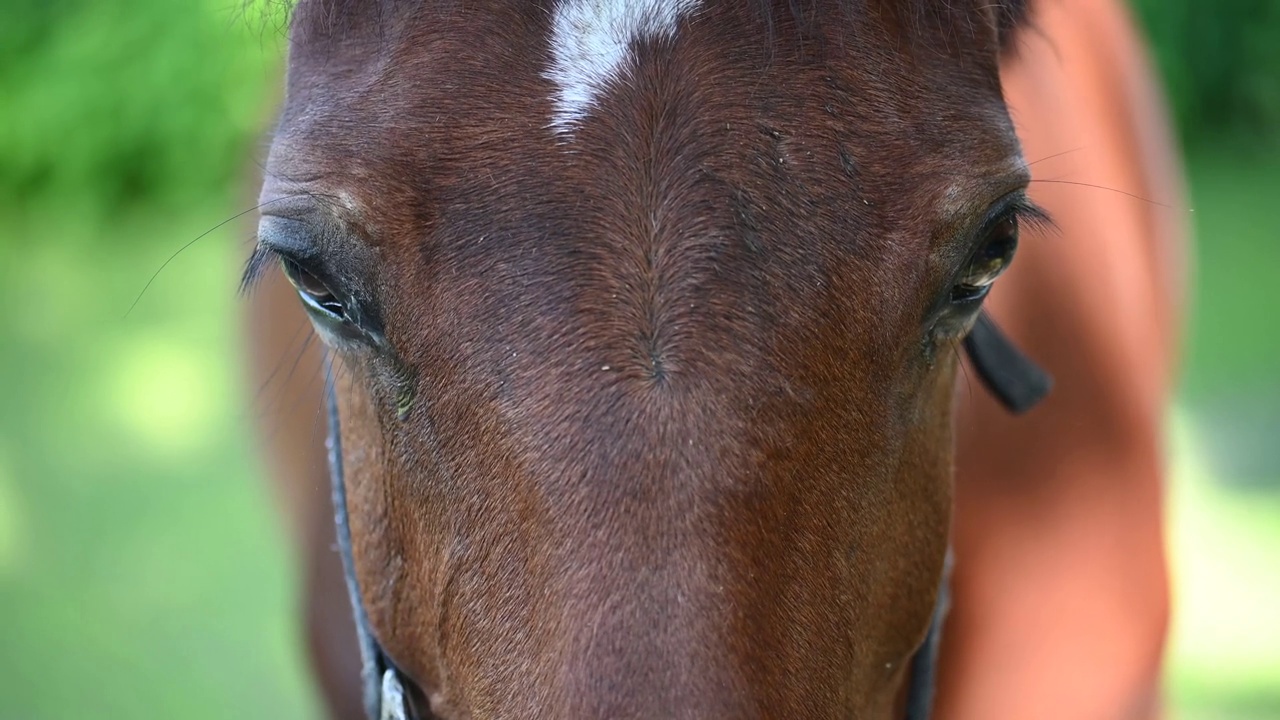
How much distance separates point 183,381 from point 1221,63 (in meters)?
6.83

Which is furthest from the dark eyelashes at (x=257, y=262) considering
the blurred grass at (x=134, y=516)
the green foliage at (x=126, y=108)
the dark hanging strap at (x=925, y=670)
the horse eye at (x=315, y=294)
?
the green foliage at (x=126, y=108)

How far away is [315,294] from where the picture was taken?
4.68 feet

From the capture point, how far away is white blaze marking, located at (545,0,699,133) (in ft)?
4.15

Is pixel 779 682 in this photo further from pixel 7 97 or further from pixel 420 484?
pixel 7 97

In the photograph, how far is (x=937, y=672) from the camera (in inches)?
79.1

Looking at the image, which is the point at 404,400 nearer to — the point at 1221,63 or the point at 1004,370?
the point at 1004,370

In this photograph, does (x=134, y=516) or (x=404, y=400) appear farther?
(x=134, y=516)

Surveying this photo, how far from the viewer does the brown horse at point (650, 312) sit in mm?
1185

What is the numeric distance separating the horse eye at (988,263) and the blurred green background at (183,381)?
2.99 feet

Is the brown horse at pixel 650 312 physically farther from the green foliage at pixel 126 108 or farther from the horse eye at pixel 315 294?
the green foliage at pixel 126 108

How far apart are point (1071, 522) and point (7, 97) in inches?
312

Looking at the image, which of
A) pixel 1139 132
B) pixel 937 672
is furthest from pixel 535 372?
pixel 1139 132

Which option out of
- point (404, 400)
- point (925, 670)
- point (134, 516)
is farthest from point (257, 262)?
point (134, 516)

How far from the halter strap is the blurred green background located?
62cm
